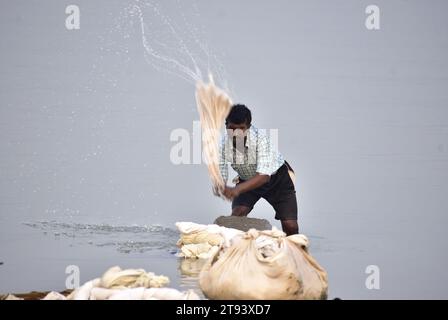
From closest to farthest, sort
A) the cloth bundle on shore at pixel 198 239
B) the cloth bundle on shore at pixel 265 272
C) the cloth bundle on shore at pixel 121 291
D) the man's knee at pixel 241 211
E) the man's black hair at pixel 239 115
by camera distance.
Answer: the cloth bundle on shore at pixel 121 291 < the cloth bundle on shore at pixel 265 272 < the cloth bundle on shore at pixel 198 239 < the man's black hair at pixel 239 115 < the man's knee at pixel 241 211

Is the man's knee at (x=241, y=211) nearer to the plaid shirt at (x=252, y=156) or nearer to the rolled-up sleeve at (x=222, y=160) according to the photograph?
the plaid shirt at (x=252, y=156)

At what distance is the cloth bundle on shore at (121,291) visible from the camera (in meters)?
5.39

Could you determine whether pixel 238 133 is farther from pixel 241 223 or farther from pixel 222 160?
pixel 241 223

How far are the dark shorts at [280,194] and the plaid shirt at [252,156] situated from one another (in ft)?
0.70

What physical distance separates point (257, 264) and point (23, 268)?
298 cm

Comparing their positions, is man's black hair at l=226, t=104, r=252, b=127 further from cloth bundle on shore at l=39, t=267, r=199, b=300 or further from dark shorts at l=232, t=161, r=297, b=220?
cloth bundle on shore at l=39, t=267, r=199, b=300

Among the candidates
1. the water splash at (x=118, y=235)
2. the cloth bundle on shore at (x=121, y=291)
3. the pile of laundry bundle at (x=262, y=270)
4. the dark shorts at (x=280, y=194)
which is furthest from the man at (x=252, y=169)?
the cloth bundle on shore at (x=121, y=291)

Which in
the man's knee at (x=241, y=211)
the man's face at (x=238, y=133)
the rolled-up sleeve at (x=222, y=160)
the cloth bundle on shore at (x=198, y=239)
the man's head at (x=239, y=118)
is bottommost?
the cloth bundle on shore at (x=198, y=239)

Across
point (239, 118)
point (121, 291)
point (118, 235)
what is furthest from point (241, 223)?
point (121, 291)

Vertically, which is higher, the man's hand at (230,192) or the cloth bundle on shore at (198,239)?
the man's hand at (230,192)

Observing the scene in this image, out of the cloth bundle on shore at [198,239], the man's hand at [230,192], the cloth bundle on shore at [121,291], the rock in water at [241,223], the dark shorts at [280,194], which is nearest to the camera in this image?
the cloth bundle on shore at [121,291]
